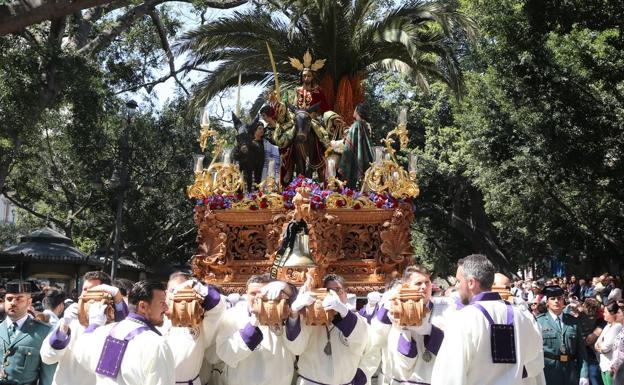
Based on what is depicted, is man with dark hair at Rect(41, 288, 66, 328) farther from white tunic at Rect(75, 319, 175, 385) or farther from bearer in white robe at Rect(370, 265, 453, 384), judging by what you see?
white tunic at Rect(75, 319, 175, 385)

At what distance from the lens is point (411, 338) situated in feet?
23.5

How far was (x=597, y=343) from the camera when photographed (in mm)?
11797

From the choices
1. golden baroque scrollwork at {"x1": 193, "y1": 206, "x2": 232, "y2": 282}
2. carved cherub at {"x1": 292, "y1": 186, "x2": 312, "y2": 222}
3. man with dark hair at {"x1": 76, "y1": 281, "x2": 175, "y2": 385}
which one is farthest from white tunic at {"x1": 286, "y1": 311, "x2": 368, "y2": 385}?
golden baroque scrollwork at {"x1": 193, "y1": 206, "x2": 232, "y2": 282}

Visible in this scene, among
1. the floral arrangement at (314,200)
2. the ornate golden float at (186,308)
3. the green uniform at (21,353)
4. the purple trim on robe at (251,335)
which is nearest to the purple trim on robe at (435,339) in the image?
the purple trim on robe at (251,335)

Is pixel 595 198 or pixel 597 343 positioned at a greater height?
pixel 595 198

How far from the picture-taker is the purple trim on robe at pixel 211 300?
6902 millimetres

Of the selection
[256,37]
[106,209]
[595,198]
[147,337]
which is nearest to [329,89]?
[256,37]

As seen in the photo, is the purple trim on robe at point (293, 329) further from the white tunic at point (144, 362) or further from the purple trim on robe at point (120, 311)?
the white tunic at point (144, 362)

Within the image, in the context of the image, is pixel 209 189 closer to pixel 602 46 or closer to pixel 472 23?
pixel 472 23

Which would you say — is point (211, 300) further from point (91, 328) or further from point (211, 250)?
point (211, 250)

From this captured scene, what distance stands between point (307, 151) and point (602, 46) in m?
11.1

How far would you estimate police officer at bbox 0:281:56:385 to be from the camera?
830 cm

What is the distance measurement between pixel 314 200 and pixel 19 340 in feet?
15.4

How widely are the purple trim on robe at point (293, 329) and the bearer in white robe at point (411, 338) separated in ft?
2.45
